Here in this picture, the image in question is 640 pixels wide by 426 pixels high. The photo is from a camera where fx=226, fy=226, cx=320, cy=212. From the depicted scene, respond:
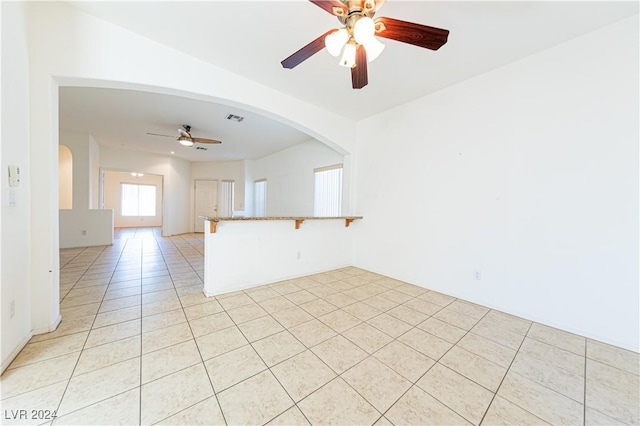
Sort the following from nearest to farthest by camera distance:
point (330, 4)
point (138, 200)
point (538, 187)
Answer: point (330, 4) < point (538, 187) < point (138, 200)

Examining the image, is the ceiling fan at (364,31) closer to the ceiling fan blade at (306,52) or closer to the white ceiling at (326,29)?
the ceiling fan blade at (306,52)

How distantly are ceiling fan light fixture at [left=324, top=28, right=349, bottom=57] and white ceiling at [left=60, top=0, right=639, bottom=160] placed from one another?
1.73 ft

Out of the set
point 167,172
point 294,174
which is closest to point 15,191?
point 294,174

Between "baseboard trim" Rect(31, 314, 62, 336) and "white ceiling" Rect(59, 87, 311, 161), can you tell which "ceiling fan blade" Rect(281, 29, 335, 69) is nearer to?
"white ceiling" Rect(59, 87, 311, 161)

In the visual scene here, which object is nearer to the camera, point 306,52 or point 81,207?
point 306,52

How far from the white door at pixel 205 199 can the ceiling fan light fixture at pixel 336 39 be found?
785cm

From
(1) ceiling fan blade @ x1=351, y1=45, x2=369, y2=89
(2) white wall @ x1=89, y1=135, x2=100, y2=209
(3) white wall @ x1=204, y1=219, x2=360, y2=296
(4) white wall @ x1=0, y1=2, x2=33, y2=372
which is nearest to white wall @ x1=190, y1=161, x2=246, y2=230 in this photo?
(2) white wall @ x1=89, y1=135, x2=100, y2=209

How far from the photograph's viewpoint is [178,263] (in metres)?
4.19

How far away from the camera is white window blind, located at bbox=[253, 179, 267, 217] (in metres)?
7.45

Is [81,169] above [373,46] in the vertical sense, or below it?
below

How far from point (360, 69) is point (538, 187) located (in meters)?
2.15

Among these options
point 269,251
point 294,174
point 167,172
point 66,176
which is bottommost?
point 269,251

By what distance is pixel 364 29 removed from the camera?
4.60ft

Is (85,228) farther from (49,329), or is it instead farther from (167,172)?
(49,329)
